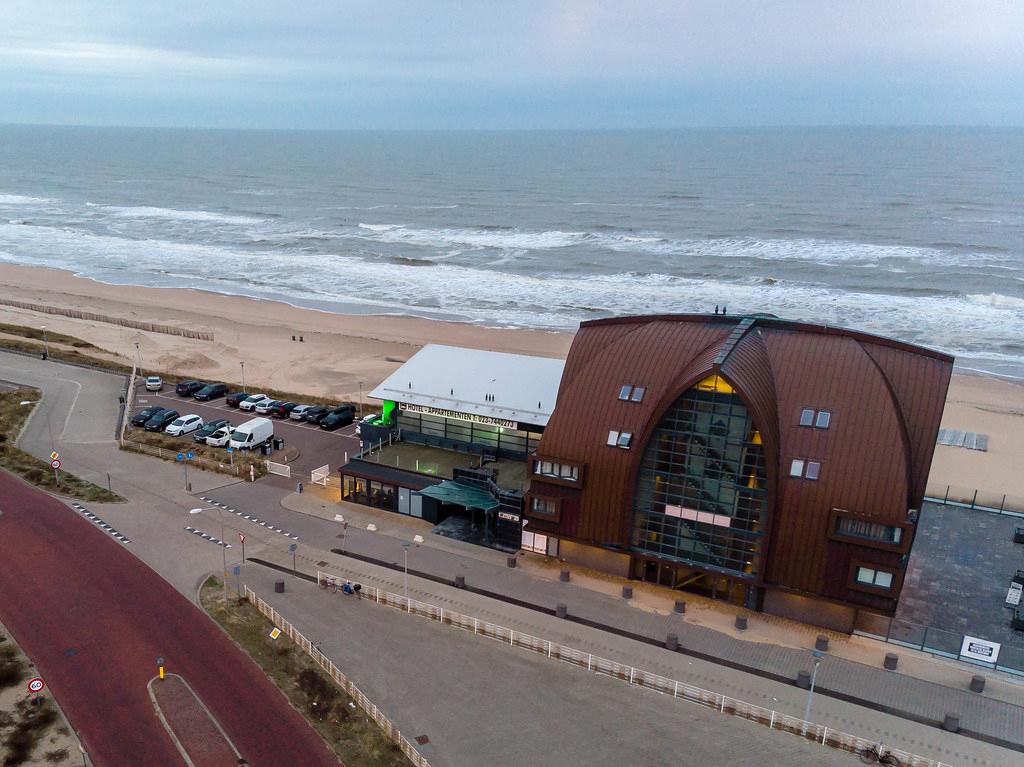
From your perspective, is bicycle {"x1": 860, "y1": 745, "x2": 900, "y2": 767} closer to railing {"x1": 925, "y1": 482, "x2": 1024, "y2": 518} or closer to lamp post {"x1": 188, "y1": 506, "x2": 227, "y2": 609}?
railing {"x1": 925, "y1": 482, "x2": 1024, "y2": 518}

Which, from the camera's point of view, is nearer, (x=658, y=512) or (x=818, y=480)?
(x=818, y=480)

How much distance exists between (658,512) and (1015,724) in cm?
1329

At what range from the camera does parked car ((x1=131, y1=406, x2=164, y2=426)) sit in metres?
49.0

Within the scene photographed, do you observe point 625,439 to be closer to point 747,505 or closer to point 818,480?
point 747,505

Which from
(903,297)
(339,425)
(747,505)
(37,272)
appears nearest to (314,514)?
(339,425)

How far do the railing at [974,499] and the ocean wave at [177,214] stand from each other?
128 meters

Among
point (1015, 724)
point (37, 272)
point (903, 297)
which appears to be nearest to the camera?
point (1015, 724)

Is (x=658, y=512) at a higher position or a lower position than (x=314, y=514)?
higher

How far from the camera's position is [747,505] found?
29453 mm

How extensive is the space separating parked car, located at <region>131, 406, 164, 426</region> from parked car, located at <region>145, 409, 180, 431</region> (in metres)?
0.32

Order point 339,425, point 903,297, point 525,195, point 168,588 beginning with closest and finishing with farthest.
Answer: point 168,588 < point 339,425 < point 903,297 < point 525,195

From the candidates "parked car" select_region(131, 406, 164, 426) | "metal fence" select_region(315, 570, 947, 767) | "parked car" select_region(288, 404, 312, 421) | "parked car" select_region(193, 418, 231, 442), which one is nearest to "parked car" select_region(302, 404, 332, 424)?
"parked car" select_region(288, 404, 312, 421)

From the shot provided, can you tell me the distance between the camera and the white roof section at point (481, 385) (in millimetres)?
38938

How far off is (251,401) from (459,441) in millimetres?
19304
